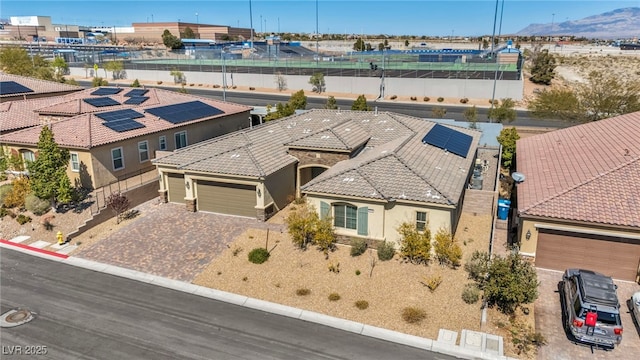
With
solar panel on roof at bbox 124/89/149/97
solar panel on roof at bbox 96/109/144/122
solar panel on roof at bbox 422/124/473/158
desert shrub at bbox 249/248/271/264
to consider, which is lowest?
desert shrub at bbox 249/248/271/264

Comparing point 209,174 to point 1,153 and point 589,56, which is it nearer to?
point 1,153

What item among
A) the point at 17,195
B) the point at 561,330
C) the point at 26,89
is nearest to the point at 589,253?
the point at 561,330

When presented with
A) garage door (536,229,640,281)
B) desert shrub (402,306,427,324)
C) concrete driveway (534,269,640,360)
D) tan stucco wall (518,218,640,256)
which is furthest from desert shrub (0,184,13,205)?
garage door (536,229,640,281)

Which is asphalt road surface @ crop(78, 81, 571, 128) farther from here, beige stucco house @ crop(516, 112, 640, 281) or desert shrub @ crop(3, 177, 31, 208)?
desert shrub @ crop(3, 177, 31, 208)

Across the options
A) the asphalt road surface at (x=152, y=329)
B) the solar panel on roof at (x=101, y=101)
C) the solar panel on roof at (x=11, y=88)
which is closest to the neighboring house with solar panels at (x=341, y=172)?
the asphalt road surface at (x=152, y=329)

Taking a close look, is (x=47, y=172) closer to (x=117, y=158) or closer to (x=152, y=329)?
(x=117, y=158)
